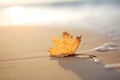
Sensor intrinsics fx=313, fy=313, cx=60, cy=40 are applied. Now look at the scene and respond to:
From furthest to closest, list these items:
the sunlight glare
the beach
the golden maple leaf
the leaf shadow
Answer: the sunlight glare
the golden maple leaf
the beach
the leaf shadow

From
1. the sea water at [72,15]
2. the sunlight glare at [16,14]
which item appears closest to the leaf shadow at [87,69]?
the sea water at [72,15]

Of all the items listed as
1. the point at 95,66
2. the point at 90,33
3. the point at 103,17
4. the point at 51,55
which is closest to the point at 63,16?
the point at 103,17

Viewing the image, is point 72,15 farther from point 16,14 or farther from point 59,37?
point 59,37

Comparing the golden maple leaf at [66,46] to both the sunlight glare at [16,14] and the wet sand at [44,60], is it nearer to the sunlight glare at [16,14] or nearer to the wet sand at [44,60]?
the wet sand at [44,60]

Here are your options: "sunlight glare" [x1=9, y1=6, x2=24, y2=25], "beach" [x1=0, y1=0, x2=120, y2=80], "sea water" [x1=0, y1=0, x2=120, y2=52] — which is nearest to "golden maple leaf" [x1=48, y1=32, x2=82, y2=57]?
"beach" [x1=0, y1=0, x2=120, y2=80]

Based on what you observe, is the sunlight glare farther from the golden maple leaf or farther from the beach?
the golden maple leaf

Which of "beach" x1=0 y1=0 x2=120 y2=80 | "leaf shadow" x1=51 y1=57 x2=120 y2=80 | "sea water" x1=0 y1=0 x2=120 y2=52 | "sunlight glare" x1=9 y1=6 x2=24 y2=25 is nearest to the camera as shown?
"leaf shadow" x1=51 y1=57 x2=120 y2=80
